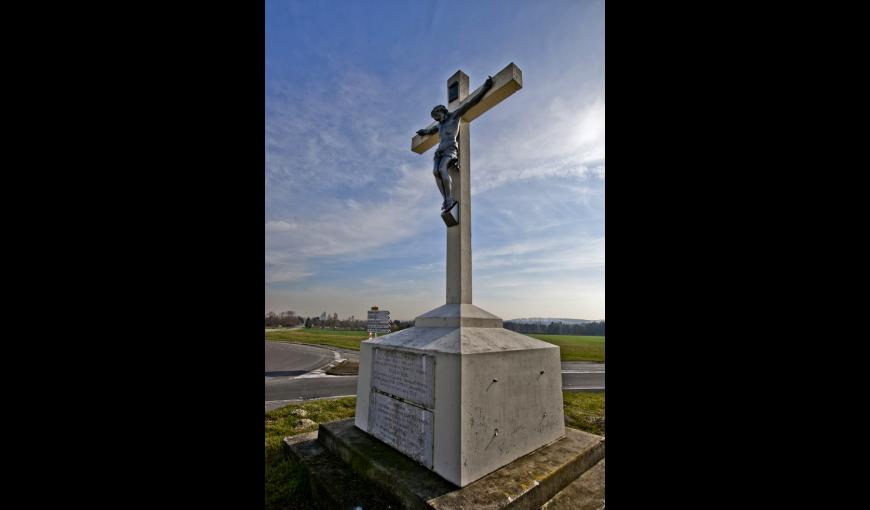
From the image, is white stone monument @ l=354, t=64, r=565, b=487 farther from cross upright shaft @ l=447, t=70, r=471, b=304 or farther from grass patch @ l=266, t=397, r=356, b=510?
grass patch @ l=266, t=397, r=356, b=510

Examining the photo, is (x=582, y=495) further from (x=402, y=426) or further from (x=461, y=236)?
(x=461, y=236)

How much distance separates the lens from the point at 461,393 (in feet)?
10.8

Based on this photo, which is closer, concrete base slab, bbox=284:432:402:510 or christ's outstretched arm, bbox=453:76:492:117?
concrete base slab, bbox=284:432:402:510

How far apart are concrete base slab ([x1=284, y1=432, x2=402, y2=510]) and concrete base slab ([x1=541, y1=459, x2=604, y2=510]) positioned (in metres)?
1.52

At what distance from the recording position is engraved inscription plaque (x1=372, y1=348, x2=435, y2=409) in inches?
→ 142

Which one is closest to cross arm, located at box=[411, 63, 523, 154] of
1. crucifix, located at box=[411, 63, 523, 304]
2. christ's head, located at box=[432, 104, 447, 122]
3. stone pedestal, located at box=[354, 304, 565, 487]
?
crucifix, located at box=[411, 63, 523, 304]

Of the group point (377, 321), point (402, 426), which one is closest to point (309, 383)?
point (377, 321)

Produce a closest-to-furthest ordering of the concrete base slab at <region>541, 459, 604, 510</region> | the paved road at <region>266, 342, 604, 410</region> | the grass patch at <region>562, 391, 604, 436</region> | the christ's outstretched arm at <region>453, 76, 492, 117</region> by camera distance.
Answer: the concrete base slab at <region>541, 459, 604, 510</region>
the christ's outstretched arm at <region>453, 76, 492, 117</region>
the grass patch at <region>562, 391, 604, 436</region>
the paved road at <region>266, 342, 604, 410</region>

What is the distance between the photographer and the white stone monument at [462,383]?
3.35 metres

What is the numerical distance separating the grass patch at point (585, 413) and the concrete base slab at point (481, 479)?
211 cm

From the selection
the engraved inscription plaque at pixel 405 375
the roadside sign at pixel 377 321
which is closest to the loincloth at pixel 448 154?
the engraved inscription plaque at pixel 405 375
